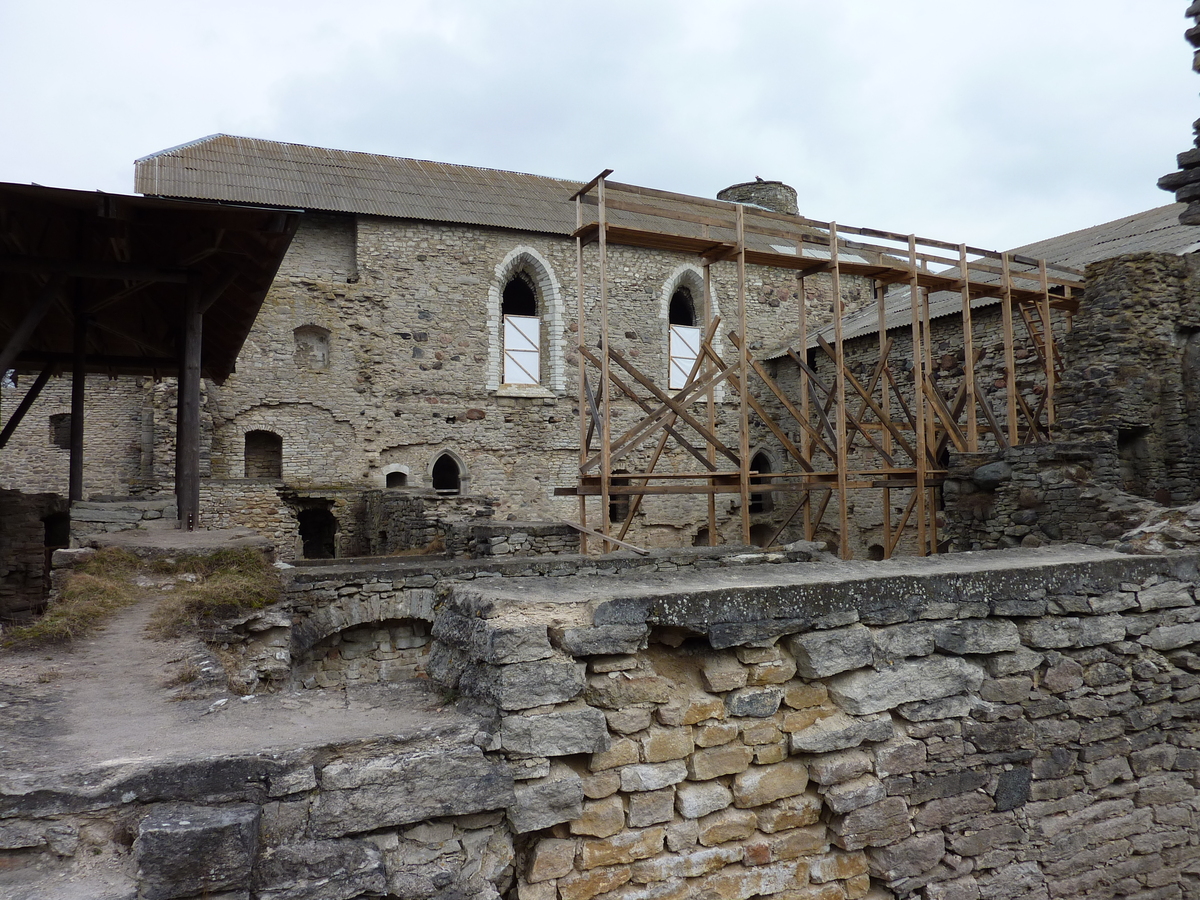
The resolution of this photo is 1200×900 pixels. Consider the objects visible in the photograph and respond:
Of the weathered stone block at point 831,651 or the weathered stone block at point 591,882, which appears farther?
the weathered stone block at point 831,651

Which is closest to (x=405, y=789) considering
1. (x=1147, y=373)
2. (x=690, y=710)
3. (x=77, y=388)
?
(x=690, y=710)

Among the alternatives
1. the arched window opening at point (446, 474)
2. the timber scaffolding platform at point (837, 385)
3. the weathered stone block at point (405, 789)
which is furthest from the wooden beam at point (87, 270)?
the arched window opening at point (446, 474)

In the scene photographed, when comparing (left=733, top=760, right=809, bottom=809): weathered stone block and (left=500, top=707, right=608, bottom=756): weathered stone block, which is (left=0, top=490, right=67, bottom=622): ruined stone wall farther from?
(left=733, top=760, right=809, bottom=809): weathered stone block

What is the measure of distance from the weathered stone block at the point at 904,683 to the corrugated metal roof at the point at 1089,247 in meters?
10.5

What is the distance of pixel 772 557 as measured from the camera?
28.8 ft

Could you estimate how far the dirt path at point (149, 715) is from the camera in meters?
2.56

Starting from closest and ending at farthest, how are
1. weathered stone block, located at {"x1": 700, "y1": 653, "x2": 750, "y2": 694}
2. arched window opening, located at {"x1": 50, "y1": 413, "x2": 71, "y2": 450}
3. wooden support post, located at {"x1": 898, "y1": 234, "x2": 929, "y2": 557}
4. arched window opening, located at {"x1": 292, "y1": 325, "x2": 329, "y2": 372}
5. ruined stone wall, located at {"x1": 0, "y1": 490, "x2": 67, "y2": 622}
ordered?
1. weathered stone block, located at {"x1": 700, "y1": 653, "x2": 750, "y2": 694}
2. ruined stone wall, located at {"x1": 0, "y1": 490, "x2": 67, "y2": 622}
3. wooden support post, located at {"x1": 898, "y1": 234, "x2": 929, "y2": 557}
4. arched window opening, located at {"x1": 292, "y1": 325, "x2": 329, "y2": 372}
5. arched window opening, located at {"x1": 50, "y1": 413, "x2": 71, "y2": 450}

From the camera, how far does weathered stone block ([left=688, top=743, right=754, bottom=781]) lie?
3.08 meters

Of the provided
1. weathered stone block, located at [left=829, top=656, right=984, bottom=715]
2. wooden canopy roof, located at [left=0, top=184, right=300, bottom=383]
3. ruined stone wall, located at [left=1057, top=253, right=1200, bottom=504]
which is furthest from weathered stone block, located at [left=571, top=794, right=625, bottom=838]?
ruined stone wall, located at [left=1057, top=253, right=1200, bottom=504]

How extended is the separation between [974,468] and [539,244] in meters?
10.7

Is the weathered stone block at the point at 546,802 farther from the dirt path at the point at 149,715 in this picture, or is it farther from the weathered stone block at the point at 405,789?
the dirt path at the point at 149,715

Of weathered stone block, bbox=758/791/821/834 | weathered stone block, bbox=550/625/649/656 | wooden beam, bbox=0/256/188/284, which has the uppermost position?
wooden beam, bbox=0/256/188/284

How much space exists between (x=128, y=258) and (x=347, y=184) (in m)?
9.68

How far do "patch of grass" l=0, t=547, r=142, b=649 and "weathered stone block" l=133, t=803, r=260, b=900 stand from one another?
2.45 m
